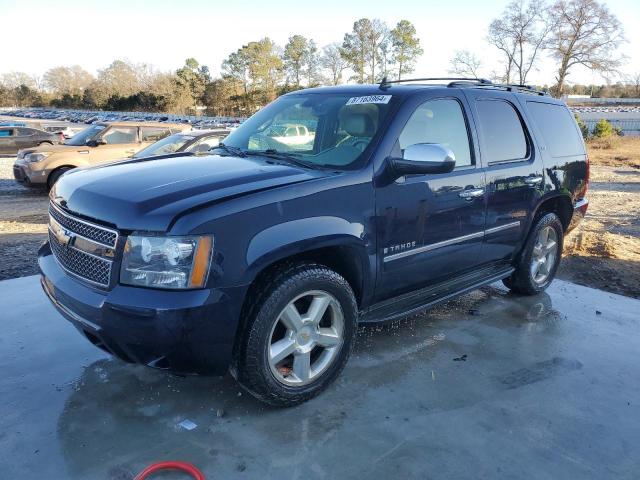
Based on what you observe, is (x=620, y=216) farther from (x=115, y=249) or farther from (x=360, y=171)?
(x=115, y=249)

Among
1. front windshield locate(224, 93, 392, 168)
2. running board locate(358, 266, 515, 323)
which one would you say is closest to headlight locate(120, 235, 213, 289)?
front windshield locate(224, 93, 392, 168)

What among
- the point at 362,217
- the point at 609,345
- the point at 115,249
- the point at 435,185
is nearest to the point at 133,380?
the point at 115,249

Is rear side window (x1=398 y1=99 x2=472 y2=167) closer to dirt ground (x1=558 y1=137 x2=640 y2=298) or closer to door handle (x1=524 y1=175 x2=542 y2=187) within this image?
door handle (x1=524 y1=175 x2=542 y2=187)

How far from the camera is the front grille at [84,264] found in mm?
2689

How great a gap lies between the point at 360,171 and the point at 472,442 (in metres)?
1.68

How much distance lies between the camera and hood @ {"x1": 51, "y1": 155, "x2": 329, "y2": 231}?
2.61m

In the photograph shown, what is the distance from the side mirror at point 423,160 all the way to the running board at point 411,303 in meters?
0.92

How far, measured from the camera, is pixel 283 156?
357cm

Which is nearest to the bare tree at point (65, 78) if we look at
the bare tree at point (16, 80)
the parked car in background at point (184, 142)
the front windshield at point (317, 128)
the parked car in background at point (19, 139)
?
the bare tree at point (16, 80)

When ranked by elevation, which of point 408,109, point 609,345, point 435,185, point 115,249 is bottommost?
point 609,345

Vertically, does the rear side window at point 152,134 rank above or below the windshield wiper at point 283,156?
below

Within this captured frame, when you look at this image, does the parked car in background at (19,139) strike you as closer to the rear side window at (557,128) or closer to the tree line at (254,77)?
the rear side window at (557,128)

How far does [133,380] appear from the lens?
11.0 feet

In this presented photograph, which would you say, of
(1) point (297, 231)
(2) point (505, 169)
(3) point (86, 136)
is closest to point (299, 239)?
Result: (1) point (297, 231)
